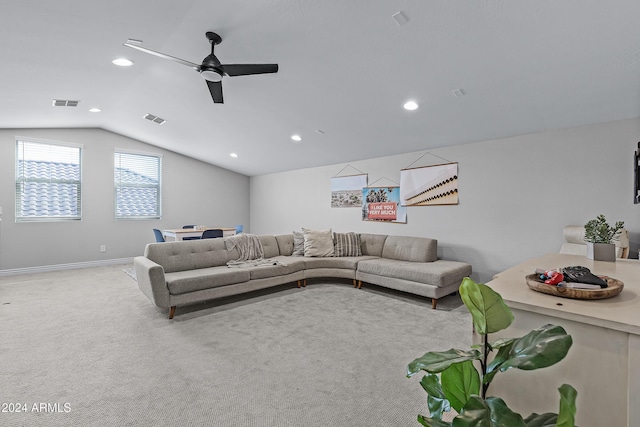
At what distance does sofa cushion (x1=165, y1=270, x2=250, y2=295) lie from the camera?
332 cm

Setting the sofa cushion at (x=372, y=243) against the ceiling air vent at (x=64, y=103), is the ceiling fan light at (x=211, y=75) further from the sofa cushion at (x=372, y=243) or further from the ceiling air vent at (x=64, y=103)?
the sofa cushion at (x=372, y=243)

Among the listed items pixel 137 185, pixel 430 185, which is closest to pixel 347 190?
pixel 430 185

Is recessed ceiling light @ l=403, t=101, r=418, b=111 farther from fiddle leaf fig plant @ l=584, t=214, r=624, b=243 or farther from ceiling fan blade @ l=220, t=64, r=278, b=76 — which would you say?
fiddle leaf fig plant @ l=584, t=214, r=624, b=243

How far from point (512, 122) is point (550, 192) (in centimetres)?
98

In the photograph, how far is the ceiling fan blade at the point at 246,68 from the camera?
2.68 meters

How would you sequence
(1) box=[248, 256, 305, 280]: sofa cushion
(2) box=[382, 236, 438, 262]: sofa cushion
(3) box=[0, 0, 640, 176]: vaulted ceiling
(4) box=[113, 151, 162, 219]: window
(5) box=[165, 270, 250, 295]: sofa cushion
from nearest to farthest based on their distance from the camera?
(3) box=[0, 0, 640, 176]: vaulted ceiling < (5) box=[165, 270, 250, 295]: sofa cushion < (1) box=[248, 256, 305, 280]: sofa cushion < (2) box=[382, 236, 438, 262]: sofa cushion < (4) box=[113, 151, 162, 219]: window

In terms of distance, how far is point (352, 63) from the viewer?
9.87 ft

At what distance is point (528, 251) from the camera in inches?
153

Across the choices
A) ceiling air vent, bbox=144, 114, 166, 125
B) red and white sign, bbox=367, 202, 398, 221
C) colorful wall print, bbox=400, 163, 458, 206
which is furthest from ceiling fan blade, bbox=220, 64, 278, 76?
red and white sign, bbox=367, 202, 398, 221

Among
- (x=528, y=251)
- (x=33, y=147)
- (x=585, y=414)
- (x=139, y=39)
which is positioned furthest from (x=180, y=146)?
(x=585, y=414)

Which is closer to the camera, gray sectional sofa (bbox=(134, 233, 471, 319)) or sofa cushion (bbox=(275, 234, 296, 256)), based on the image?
gray sectional sofa (bbox=(134, 233, 471, 319))

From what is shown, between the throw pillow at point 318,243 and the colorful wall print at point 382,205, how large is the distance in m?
0.95

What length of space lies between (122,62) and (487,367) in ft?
13.9

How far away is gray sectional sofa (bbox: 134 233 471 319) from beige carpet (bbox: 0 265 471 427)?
229 millimetres
